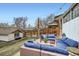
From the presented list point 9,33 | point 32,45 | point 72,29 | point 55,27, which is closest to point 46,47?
point 32,45

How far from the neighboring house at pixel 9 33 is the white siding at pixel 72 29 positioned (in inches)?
24.8

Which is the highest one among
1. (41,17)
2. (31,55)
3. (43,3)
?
(43,3)

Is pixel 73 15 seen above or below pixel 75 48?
above

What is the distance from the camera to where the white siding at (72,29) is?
242 cm

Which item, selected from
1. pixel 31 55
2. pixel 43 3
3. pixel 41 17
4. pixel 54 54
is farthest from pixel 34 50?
pixel 43 3

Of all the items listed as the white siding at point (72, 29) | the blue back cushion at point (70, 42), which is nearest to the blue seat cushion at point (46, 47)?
the blue back cushion at point (70, 42)

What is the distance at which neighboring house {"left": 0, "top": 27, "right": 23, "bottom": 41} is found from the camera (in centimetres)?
251

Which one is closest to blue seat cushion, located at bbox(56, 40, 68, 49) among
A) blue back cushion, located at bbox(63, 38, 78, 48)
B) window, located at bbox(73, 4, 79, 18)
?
blue back cushion, located at bbox(63, 38, 78, 48)

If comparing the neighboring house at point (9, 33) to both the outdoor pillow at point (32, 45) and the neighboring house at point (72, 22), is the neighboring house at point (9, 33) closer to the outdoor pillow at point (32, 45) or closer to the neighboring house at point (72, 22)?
the outdoor pillow at point (32, 45)

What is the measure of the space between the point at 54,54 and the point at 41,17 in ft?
1.74

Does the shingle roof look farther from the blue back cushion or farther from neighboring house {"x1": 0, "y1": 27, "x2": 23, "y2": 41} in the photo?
the blue back cushion

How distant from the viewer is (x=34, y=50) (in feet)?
8.07

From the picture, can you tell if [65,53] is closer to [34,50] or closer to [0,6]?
[34,50]

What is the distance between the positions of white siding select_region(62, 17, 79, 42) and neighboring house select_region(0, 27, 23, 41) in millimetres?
629
